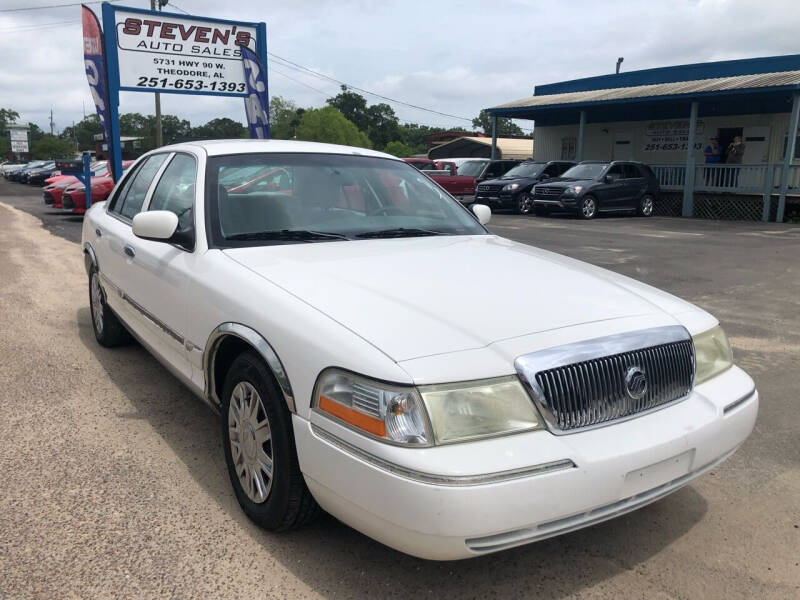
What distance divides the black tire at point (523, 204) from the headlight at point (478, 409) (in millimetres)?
18052

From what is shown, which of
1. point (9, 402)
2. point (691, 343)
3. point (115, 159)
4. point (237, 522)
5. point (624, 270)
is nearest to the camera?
point (691, 343)

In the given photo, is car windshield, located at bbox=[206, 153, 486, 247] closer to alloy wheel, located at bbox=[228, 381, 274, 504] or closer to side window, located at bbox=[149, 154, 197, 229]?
side window, located at bbox=[149, 154, 197, 229]

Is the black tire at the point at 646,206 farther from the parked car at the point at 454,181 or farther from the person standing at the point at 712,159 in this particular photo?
the parked car at the point at 454,181

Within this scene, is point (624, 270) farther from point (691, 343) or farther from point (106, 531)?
point (106, 531)

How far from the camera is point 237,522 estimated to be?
9.38 ft

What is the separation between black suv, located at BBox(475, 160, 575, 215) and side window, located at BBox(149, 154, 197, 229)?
1643 centimetres

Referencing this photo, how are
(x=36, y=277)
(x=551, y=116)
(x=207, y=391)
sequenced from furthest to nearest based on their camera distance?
(x=551, y=116) < (x=36, y=277) < (x=207, y=391)

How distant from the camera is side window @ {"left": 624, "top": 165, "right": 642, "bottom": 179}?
19.3 meters

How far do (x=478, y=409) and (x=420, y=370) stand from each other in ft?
0.74

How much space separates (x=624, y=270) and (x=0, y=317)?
7513 millimetres

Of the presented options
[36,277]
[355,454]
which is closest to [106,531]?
[355,454]

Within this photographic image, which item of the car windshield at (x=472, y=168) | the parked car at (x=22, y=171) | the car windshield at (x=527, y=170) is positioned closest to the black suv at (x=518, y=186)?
the car windshield at (x=527, y=170)

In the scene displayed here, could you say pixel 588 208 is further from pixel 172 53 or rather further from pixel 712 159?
→ pixel 172 53

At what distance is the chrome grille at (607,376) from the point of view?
2252 millimetres
